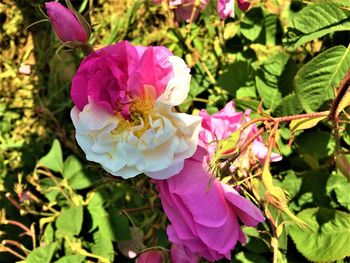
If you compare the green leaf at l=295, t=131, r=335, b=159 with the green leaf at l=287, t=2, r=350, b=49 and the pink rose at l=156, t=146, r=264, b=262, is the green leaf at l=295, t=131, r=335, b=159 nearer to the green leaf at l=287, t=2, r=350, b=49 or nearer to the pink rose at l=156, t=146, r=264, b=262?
the green leaf at l=287, t=2, r=350, b=49

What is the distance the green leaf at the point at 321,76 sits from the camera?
2.43 feet

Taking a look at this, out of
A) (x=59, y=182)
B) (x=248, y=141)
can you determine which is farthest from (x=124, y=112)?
(x=59, y=182)

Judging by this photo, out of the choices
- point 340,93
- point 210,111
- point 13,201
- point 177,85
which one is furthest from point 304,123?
point 13,201

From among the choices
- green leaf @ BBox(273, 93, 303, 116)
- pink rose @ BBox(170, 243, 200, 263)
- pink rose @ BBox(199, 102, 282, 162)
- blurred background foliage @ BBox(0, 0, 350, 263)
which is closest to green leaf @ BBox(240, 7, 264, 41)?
blurred background foliage @ BBox(0, 0, 350, 263)

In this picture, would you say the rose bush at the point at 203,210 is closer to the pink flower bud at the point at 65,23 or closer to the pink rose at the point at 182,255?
the pink rose at the point at 182,255

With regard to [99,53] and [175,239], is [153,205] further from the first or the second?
[99,53]

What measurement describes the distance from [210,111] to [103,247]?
0.32 metres

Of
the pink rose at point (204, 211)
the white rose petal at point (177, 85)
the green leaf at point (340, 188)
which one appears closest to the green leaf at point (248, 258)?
the green leaf at point (340, 188)

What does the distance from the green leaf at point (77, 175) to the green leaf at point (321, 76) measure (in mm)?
429

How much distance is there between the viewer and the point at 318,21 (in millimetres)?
754

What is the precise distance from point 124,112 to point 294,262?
0.43 metres

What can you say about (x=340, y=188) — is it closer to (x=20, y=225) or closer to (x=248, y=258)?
(x=248, y=258)

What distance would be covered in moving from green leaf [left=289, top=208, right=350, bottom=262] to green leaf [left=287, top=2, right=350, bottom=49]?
257mm

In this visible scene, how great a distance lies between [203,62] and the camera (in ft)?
3.51
